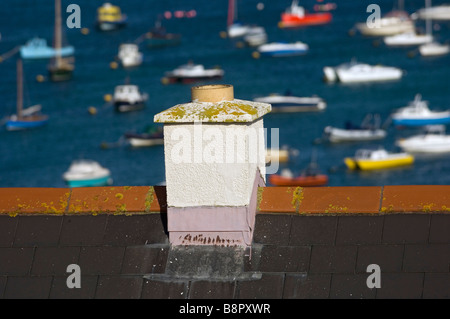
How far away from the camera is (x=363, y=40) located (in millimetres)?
142875

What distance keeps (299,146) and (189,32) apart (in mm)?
72009

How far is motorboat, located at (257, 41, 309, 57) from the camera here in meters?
132

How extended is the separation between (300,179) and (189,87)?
42.1 meters

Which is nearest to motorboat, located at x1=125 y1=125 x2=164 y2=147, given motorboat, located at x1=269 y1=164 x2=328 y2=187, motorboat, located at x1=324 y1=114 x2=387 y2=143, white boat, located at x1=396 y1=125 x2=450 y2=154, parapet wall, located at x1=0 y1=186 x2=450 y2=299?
motorboat, located at x1=324 y1=114 x2=387 y2=143

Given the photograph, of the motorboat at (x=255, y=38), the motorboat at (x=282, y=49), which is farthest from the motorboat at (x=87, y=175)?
the motorboat at (x=255, y=38)

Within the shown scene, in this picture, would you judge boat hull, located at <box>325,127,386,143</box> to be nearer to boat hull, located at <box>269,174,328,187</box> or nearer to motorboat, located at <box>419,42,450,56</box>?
boat hull, located at <box>269,174,328,187</box>

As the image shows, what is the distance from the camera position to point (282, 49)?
5197 inches

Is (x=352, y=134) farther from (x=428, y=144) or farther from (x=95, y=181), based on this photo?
(x=95, y=181)

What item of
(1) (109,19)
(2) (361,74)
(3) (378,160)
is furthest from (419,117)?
(1) (109,19)

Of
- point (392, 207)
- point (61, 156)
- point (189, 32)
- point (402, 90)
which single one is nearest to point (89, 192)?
point (392, 207)

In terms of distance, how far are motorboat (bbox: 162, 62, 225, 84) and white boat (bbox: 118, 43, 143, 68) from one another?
11.0 meters

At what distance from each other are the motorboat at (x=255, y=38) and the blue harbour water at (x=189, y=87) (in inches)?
53.7

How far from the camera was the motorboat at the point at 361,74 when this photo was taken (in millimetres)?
116250
